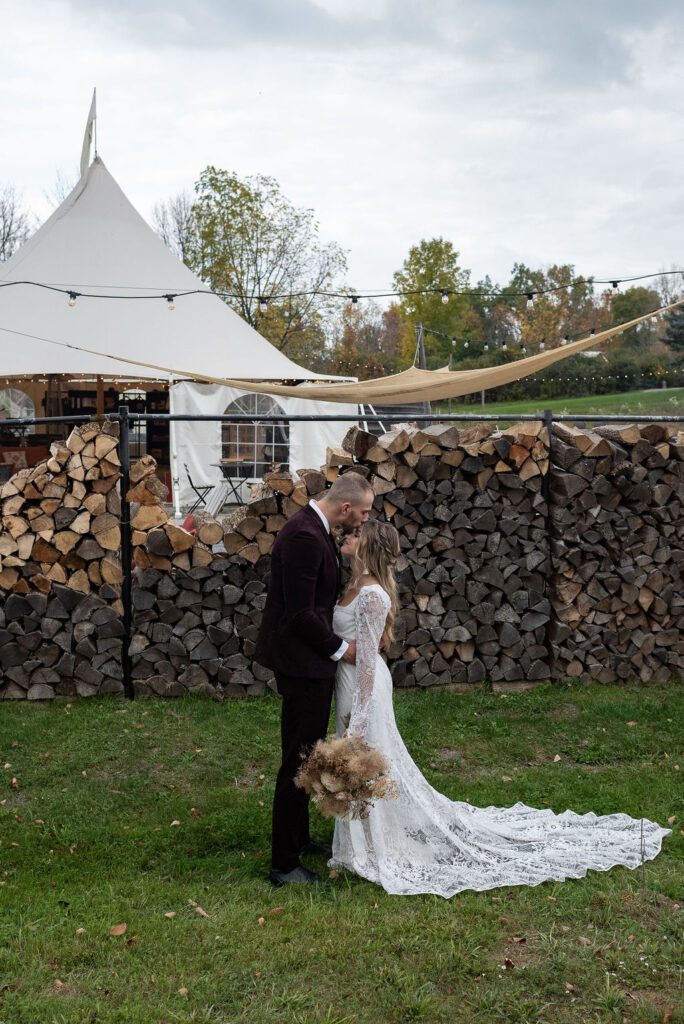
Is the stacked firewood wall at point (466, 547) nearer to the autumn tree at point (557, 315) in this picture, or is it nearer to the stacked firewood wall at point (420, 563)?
the stacked firewood wall at point (420, 563)

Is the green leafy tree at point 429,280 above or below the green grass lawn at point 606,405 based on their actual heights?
above

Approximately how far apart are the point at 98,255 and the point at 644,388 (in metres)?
23.0

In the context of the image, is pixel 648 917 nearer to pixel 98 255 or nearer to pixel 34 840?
pixel 34 840

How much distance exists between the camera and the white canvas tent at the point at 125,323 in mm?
12836

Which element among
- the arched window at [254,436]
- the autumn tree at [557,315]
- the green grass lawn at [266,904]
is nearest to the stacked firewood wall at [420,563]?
the green grass lawn at [266,904]

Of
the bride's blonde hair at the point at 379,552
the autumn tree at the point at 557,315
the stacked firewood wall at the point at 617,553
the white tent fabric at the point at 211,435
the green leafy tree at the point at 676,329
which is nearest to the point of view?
the bride's blonde hair at the point at 379,552

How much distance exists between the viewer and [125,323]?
13.2 meters

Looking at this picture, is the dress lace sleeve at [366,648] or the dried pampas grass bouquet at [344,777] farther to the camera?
the dress lace sleeve at [366,648]

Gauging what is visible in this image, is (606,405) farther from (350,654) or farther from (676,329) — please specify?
(350,654)

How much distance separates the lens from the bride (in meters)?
3.67

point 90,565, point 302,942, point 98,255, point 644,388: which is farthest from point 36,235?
point 644,388

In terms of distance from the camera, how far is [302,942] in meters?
3.13

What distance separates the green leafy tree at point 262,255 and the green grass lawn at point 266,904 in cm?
2068

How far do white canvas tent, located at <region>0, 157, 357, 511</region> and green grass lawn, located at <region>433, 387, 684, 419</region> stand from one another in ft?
39.7
